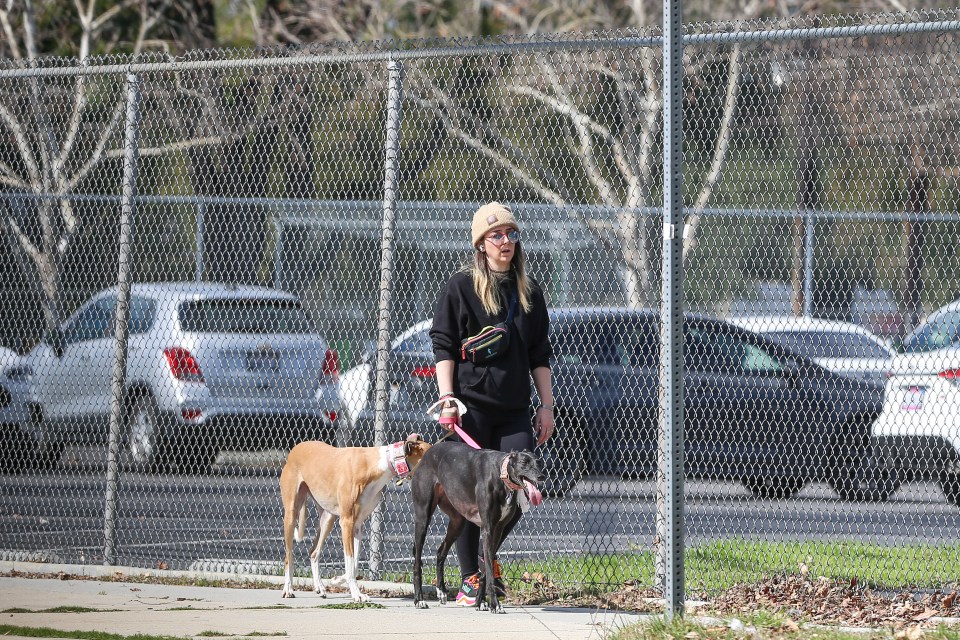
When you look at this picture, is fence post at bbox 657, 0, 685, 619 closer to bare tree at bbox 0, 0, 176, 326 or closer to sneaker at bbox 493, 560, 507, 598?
sneaker at bbox 493, 560, 507, 598

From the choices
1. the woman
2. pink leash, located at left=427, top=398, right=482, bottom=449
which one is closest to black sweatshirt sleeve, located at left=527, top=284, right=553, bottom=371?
the woman

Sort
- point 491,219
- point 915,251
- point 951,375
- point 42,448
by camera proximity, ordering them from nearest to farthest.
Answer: point 491,219 → point 951,375 → point 42,448 → point 915,251

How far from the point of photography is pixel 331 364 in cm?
1083

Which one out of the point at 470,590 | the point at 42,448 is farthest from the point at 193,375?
the point at 470,590

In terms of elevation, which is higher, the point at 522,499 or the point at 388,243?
the point at 388,243

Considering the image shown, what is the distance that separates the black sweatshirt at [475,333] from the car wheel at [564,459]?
3.11 meters

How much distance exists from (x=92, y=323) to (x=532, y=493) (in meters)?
6.53

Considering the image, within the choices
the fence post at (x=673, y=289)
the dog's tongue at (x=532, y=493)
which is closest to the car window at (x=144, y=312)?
the dog's tongue at (x=532, y=493)

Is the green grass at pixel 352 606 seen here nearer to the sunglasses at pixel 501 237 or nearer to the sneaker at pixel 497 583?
the sneaker at pixel 497 583

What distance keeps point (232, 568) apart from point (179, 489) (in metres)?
2.53

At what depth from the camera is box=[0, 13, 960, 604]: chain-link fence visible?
887cm

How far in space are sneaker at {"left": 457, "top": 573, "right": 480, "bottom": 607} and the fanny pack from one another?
1.15 meters

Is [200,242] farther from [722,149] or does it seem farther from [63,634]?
[63,634]

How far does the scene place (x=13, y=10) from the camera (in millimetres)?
23891
